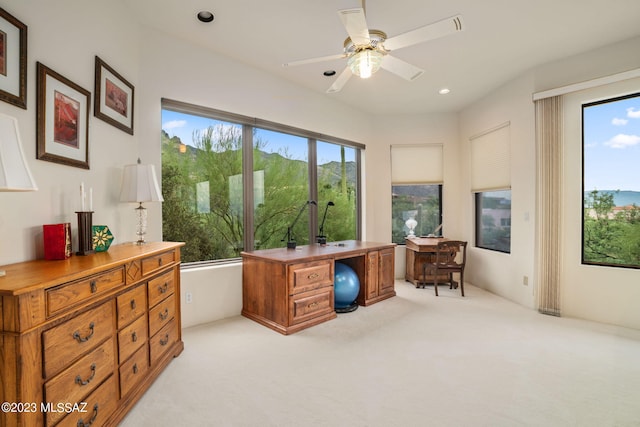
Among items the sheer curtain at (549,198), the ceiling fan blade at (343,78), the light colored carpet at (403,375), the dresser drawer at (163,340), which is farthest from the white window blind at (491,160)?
the dresser drawer at (163,340)

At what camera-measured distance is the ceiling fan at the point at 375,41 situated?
1798 millimetres

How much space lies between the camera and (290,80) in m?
3.99

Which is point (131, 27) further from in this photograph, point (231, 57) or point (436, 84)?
point (436, 84)

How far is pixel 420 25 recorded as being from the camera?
2.80 m

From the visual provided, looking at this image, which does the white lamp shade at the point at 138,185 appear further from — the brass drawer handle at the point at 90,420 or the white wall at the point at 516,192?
the white wall at the point at 516,192

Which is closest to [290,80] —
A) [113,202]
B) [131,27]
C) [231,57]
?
[231,57]

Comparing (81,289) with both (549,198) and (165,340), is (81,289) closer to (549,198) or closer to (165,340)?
(165,340)

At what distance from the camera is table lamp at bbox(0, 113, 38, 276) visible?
3.53 ft

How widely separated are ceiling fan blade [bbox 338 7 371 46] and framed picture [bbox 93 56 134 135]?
72.0 inches

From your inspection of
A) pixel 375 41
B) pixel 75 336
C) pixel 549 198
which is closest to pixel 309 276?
pixel 75 336

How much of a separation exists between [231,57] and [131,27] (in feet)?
3.29

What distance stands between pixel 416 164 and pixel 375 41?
135 inches

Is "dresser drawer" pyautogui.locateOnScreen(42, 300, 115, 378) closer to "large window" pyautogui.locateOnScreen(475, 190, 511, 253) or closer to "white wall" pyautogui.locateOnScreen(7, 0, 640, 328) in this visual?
"white wall" pyautogui.locateOnScreen(7, 0, 640, 328)

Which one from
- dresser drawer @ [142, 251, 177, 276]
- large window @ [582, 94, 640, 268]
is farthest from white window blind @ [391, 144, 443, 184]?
dresser drawer @ [142, 251, 177, 276]
